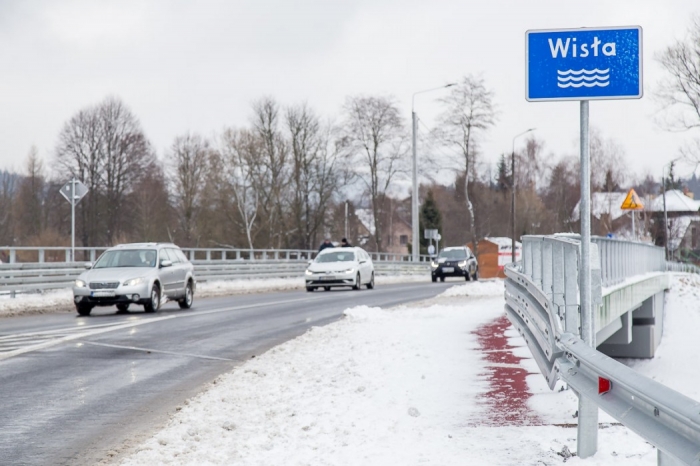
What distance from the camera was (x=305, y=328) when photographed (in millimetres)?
16406

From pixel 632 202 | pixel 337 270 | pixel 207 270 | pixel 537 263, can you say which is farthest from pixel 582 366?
pixel 207 270

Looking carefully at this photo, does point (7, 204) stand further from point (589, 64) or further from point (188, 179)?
point (589, 64)

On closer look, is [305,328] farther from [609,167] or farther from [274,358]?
[609,167]

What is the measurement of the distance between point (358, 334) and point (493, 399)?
5865mm

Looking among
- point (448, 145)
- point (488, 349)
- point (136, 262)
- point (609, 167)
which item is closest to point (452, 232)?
point (609, 167)

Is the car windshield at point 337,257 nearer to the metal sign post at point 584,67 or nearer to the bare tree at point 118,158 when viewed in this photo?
the metal sign post at point 584,67

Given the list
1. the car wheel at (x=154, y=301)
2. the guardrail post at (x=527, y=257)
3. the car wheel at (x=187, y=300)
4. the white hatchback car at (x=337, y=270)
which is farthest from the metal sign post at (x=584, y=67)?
the white hatchback car at (x=337, y=270)

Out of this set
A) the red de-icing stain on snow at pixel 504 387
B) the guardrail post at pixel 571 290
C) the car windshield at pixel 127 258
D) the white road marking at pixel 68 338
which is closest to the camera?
the red de-icing stain on snow at pixel 504 387

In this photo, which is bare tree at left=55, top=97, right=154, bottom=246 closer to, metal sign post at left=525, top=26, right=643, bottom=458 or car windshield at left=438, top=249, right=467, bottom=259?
car windshield at left=438, top=249, right=467, bottom=259

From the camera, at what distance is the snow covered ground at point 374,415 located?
5.95 metres

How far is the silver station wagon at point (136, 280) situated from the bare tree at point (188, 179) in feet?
175

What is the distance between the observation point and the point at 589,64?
702cm

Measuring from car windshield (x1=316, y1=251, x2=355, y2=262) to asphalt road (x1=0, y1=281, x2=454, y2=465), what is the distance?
11.0m

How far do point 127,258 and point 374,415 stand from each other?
47.7 feet
